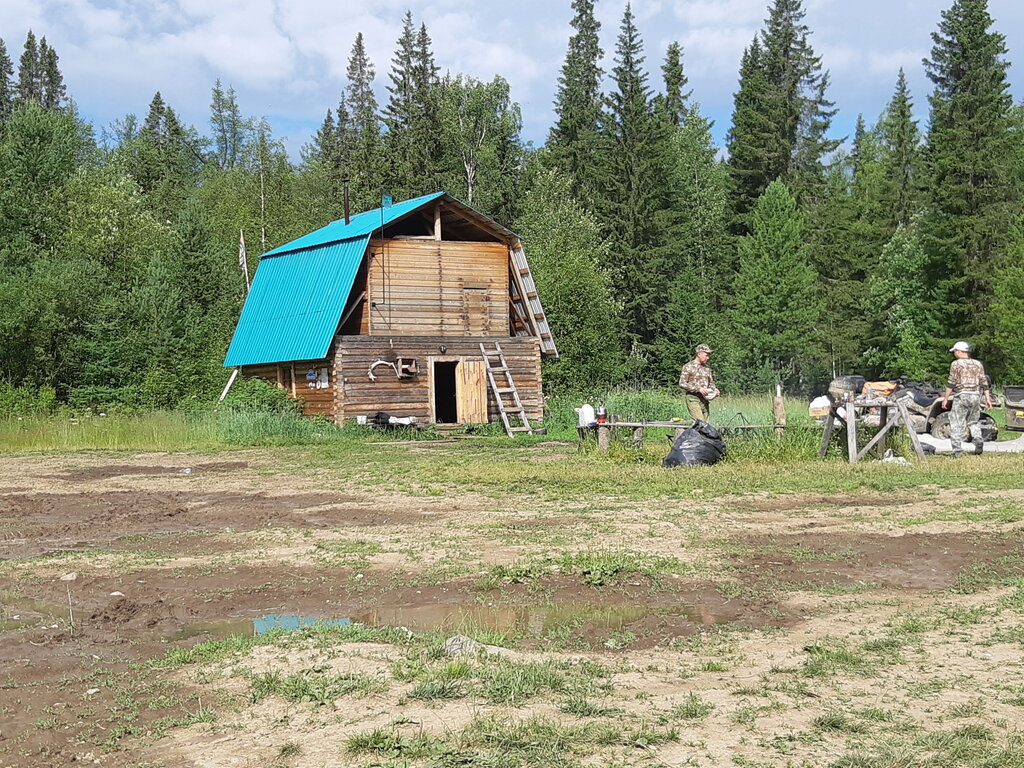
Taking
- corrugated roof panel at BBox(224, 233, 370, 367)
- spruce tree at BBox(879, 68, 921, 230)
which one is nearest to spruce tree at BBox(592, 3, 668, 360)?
spruce tree at BBox(879, 68, 921, 230)

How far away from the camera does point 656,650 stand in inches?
273

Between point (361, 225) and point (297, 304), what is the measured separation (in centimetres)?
295

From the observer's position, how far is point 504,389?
30750 millimetres

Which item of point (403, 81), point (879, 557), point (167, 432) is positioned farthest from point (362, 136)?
point (879, 557)

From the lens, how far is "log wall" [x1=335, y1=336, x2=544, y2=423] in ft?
94.7

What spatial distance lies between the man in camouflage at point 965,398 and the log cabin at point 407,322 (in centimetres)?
1323

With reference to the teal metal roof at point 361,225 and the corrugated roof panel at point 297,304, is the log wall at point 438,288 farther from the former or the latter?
the corrugated roof panel at point 297,304

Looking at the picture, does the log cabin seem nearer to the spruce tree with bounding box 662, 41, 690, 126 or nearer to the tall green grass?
the tall green grass

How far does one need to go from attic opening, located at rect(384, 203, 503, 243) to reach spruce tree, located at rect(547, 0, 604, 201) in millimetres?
25252

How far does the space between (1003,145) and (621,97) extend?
1760cm

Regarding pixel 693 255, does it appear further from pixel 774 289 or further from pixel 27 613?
pixel 27 613

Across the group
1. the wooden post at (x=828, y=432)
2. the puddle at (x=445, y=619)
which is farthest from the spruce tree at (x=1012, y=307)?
the puddle at (x=445, y=619)

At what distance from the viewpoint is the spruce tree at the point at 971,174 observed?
43500 millimetres

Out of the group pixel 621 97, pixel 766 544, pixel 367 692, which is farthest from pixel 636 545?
pixel 621 97
